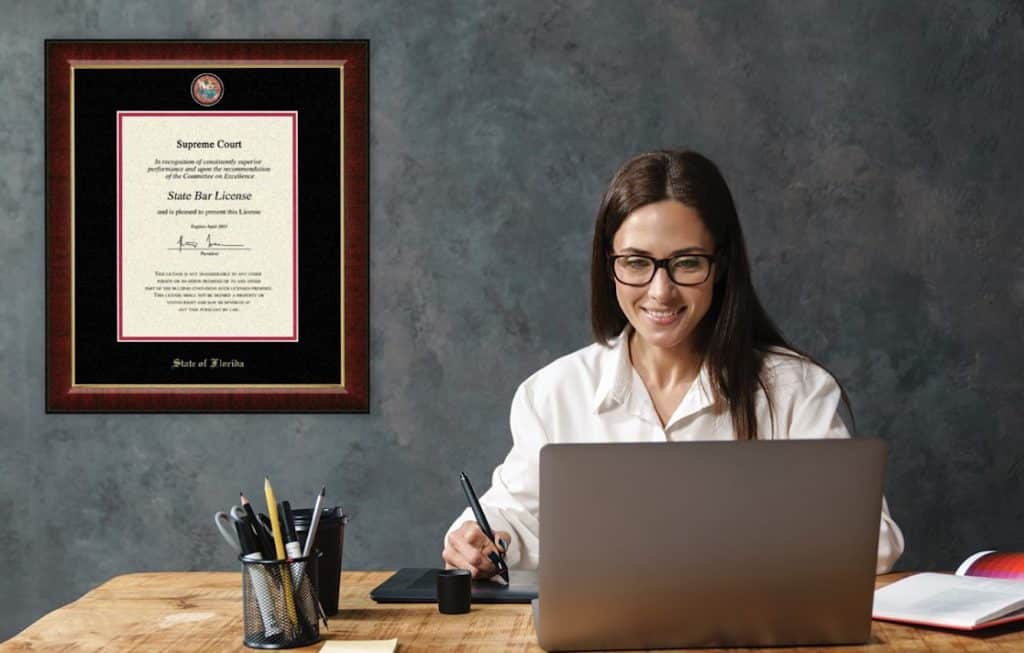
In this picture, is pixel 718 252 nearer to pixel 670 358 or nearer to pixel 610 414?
pixel 670 358

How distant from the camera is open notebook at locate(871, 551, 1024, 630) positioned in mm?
1458

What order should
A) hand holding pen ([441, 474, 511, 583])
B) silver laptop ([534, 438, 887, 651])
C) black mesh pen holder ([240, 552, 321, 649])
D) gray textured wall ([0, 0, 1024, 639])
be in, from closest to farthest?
silver laptop ([534, 438, 887, 651]), black mesh pen holder ([240, 552, 321, 649]), hand holding pen ([441, 474, 511, 583]), gray textured wall ([0, 0, 1024, 639])

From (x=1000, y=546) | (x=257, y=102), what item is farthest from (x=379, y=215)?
(x=1000, y=546)

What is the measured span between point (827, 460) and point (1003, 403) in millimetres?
1974

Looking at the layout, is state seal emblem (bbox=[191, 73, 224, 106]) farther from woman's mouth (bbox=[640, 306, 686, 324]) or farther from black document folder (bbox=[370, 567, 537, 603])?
black document folder (bbox=[370, 567, 537, 603])

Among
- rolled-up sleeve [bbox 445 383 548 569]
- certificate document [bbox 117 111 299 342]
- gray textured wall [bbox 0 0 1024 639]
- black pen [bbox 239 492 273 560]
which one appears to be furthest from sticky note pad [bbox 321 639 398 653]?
certificate document [bbox 117 111 299 342]

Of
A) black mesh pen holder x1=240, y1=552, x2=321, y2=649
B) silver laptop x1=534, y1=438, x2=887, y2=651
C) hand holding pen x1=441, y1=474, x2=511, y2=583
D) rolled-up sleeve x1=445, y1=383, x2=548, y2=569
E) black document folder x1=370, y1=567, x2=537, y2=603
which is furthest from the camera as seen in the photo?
→ rolled-up sleeve x1=445, y1=383, x2=548, y2=569

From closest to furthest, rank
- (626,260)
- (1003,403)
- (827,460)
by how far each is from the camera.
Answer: (827,460), (626,260), (1003,403)

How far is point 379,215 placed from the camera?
3.04m

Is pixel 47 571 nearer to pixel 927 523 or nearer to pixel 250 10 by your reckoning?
pixel 250 10

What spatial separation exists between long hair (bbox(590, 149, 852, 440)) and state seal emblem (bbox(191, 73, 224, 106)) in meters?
1.33

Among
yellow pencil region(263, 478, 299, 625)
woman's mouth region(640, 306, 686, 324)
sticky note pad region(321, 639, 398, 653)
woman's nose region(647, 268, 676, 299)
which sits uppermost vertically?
woman's nose region(647, 268, 676, 299)
